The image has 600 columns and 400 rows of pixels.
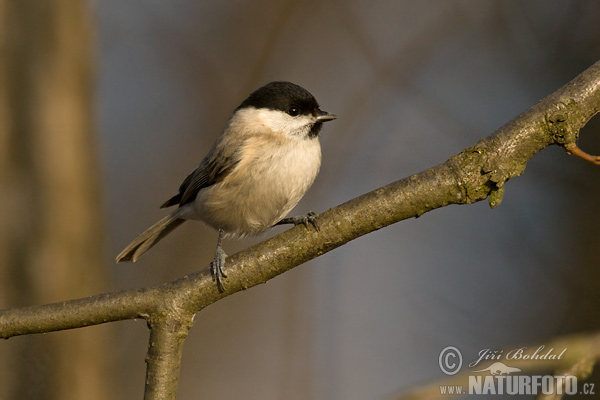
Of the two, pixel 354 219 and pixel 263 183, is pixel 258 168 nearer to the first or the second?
pixel 263 183

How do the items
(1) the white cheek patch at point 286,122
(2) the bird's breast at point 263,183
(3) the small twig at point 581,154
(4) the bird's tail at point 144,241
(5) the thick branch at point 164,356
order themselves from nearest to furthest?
(3) the small twig at point 581,154, (5) the thick branch at point 164,356, (2) the bird's breast at point 263,183, (1) the white cheek patch at point 286,122, (4) the bird's tail at point 144,241

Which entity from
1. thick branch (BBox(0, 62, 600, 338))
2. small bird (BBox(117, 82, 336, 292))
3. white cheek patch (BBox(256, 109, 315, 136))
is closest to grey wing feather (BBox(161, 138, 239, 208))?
small bird (BBox(117, 82, 336, 292))

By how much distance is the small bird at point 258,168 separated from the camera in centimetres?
355

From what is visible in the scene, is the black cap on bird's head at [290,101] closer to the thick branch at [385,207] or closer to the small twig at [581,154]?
the thick branch at [385,207]

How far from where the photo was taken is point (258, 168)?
3557mm

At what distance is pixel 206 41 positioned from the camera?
7.22m

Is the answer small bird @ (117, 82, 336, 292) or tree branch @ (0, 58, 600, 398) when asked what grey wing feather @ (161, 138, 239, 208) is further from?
tree branch @ (0, 58, 600, 398)

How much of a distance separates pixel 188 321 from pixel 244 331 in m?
4.69

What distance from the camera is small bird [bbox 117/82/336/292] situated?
3.55 meters

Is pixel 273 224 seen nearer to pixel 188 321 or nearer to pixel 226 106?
pixel 188 321

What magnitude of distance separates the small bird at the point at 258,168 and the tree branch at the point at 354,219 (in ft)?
3.58

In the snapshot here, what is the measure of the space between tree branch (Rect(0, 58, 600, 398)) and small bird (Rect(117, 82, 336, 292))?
1.09 m

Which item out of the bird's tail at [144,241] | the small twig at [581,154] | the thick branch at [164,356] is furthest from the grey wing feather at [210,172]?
the small twig at [581,154]

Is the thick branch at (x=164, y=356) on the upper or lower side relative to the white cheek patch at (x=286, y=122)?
lower
